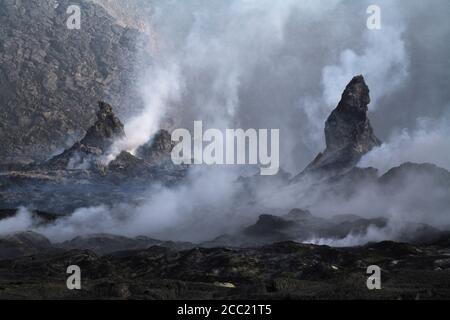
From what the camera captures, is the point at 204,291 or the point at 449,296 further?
the point at 204,291

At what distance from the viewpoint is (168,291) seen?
7008 inches
